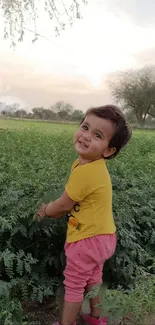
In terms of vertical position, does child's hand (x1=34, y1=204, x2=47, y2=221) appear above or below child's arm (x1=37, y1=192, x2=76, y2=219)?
below

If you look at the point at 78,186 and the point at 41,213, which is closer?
the point at 78,186

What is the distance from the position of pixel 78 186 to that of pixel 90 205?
0.15 meters

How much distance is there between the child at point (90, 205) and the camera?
9.14 ft

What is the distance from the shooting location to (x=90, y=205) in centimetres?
280

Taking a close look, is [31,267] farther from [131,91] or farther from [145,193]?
[131,91]

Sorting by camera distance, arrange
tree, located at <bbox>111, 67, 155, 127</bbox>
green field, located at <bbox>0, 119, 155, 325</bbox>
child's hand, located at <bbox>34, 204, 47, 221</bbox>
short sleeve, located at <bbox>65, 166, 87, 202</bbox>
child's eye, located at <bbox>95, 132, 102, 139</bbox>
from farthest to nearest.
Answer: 1. tree, located at <bbox>111, 67, 155, 127</bbox>
2. green field, located at <bbox>0, 119, 155, 325</bbox>
3. child's hand, located at <bbox>34, 204, 47, 221</bbox>
4. child's eye, located at <bbox>95, 132, 102, 139</bbox>
5. short sleeve, located at <bbox>65, 166, 87, 202</bbox>

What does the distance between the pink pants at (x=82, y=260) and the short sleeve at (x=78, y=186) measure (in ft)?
0.85

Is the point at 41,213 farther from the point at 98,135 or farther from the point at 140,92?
the point at 140,92

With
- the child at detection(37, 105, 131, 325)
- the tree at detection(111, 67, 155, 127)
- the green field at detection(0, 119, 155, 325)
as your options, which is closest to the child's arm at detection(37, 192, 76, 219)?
the child at detection(37, 105, 131, 325)

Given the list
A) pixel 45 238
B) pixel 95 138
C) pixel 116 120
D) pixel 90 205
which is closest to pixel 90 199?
pixel 90 205

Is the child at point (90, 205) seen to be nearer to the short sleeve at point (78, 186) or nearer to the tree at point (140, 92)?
the short sleeve at point (78, 186)

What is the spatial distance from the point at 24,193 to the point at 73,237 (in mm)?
1164

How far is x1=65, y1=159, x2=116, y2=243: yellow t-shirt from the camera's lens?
8.98 ft

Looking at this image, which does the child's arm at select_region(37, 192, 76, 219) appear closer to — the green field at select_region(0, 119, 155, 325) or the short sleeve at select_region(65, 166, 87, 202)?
the short sleeve at select_region(65, 166, 87, 202)
